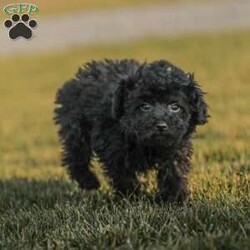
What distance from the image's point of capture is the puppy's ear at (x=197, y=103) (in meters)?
7.44

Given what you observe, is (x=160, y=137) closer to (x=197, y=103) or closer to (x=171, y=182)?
(x=197, y=103)

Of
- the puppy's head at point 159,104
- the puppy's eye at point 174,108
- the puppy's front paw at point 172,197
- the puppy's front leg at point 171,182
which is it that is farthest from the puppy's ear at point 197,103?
the puppy's front paw at point 172,197

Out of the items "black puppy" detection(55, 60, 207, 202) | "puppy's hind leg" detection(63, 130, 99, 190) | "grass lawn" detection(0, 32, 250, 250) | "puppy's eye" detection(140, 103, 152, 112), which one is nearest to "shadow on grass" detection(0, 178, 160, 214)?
"grass lawn" detection(0, 32, 250, 250)

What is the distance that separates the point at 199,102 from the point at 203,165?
2226 mm

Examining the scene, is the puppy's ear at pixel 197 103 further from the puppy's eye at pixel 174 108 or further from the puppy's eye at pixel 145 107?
the puppy's eye at pixel 145 107

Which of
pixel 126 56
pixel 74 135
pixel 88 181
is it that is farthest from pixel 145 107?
pixel 126 56

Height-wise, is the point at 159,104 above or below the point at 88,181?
above

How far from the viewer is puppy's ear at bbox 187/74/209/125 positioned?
744 cm

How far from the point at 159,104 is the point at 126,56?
59.1ft

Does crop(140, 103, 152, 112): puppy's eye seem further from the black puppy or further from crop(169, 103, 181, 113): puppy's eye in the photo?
crop(169, 103, 181, 113): puppy's eye

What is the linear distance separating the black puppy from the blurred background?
0.68 meters

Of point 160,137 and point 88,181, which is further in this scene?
point 88,181

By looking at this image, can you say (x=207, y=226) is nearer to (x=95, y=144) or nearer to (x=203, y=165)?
(x=95, y=144)

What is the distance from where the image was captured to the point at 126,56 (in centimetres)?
2497
